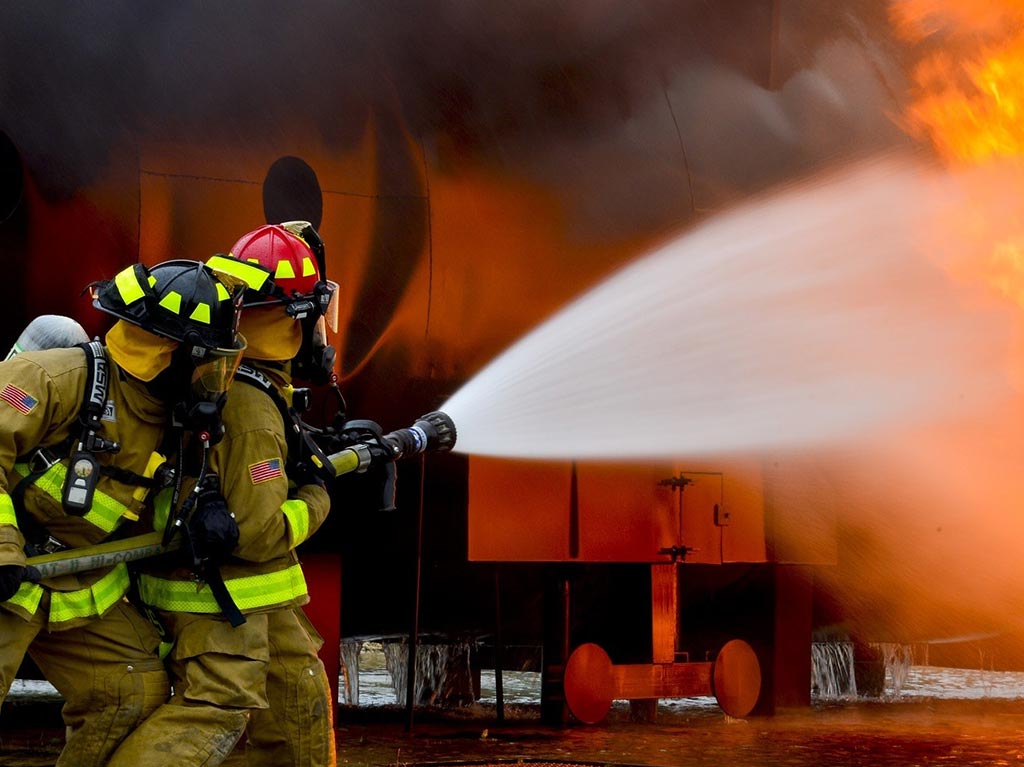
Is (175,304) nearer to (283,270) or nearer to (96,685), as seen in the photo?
(283,270)

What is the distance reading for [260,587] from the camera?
426cm

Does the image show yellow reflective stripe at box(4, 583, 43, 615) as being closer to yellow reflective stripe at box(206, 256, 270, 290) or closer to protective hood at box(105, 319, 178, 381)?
protective hood at box(105, 319, 178, 381)

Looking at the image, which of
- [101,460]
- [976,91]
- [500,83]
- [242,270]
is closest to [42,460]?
[101,460]

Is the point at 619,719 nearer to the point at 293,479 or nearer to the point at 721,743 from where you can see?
the point at 721,743

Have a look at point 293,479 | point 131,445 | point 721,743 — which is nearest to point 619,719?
point 721,743

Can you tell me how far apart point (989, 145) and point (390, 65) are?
4433 mm

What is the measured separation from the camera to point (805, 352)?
26.9ft

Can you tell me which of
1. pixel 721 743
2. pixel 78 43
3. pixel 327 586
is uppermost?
→ pixel 78 43

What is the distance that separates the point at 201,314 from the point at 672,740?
405 centimetres

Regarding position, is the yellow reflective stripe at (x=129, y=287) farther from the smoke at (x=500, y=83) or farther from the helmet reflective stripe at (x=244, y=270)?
the smoke at (x=500, y=83)

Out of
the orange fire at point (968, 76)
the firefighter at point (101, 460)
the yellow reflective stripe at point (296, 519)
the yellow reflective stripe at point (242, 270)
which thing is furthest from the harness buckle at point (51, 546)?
the orange fire at point (968, 76)

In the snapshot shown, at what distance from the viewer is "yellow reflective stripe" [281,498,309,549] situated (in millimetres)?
4293

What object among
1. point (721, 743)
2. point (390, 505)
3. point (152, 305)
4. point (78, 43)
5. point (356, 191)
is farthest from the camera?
point (721, 743)

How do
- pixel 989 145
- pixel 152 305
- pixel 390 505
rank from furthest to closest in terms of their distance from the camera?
pixel 989 145 < pixel 390 505 < pixel 152 305
